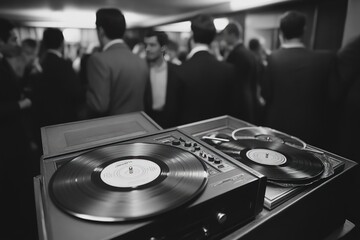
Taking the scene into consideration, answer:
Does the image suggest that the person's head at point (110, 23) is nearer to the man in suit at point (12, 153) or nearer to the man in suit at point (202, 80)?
the man in suit at point (202, 80)

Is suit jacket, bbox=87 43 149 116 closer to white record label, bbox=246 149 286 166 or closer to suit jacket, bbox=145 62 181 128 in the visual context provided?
suit jacket, bbox=145 62 181 128

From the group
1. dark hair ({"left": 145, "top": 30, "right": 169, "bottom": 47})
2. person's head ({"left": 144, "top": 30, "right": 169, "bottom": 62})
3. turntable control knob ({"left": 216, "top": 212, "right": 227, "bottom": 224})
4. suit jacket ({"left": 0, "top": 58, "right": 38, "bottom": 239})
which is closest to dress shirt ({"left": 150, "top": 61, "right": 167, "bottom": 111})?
person's head ({"left": 144, "top": 30, "right": 169, "bottom": 62})

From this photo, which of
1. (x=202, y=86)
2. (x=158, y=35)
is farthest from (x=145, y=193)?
(x=158, y=35)

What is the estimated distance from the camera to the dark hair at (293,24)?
1747 millimetres

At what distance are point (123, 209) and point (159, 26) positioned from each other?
34.7 feet

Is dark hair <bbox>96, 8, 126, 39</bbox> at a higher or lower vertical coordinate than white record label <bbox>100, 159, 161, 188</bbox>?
higher

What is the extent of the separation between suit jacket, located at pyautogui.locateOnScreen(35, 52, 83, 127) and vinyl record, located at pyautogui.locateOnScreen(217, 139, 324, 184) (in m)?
2.03

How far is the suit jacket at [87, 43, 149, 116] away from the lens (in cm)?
161

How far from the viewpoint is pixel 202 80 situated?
1.67 metres

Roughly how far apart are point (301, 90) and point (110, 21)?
4.78ft

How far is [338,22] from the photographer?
4.10 meters

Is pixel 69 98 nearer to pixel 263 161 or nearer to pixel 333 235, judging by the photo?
pixel 263 161

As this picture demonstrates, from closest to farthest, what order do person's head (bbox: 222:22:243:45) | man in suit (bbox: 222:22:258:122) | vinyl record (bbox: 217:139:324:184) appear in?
Result: vinyl record (bbox: 217:139:324:184), man in suit (bbox: 222:22:258:122), person's head (bbox: 222:22:243:45)

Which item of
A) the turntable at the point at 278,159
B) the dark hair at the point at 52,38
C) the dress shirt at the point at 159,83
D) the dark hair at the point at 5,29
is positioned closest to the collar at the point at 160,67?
the dress shirt at the point at 159,83
